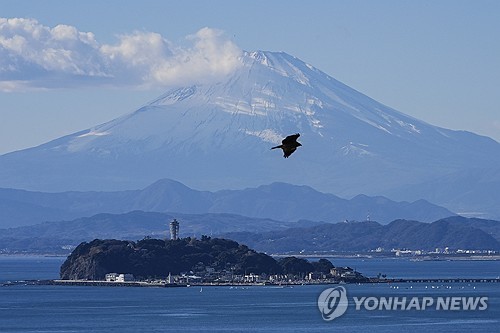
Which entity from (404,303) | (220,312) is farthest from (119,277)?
(404,303)

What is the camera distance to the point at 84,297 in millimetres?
136125

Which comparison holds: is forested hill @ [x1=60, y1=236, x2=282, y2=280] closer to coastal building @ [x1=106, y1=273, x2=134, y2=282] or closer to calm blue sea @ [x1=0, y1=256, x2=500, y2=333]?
coastal building @ [x1=106, y1=273, x2=134, y2=282]

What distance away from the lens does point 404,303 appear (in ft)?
387

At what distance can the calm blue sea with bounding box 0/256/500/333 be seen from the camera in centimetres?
10044

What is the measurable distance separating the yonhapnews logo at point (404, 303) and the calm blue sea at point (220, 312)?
3.15 ft

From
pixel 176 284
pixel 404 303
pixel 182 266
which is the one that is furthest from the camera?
pixel 182 266

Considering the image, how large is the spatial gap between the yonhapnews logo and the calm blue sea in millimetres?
959

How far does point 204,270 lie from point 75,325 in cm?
6023

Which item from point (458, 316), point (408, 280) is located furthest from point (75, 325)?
point (408, 280)

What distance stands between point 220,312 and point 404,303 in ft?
45.5

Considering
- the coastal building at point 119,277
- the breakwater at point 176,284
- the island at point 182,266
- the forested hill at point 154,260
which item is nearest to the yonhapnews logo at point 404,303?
the breakwater at point 176,284

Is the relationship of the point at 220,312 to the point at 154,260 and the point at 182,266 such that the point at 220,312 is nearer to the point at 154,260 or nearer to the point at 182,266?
the point at 154,260

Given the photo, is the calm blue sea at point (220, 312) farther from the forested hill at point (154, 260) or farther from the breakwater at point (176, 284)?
the forested hill at point (154, 260)

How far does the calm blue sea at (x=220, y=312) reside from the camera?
100 m
